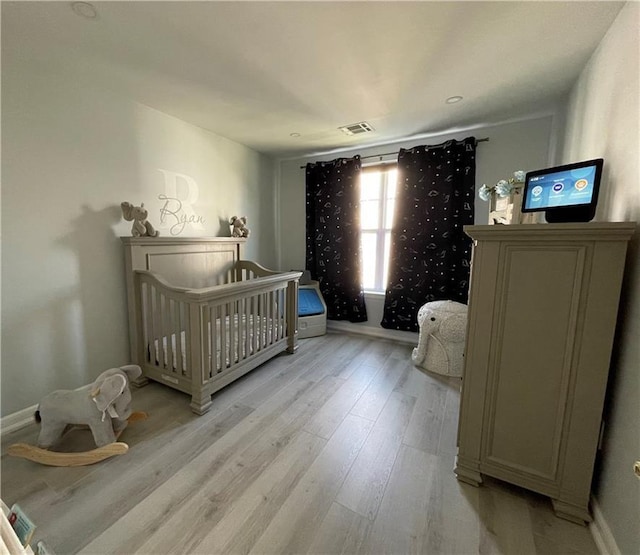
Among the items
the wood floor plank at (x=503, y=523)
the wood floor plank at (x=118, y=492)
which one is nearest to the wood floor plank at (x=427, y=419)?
the wood floor plank at (x=503, y=523)

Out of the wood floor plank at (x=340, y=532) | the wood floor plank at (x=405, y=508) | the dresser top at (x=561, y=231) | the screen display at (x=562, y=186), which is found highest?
the screen display at (x=562, y=186)

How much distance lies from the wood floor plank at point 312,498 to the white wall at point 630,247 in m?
1.05

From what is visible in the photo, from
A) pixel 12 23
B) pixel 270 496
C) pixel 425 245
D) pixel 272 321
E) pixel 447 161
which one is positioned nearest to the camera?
pixel 270 496

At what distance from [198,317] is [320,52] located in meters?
1.76

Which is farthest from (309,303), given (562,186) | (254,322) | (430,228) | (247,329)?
(562,186)

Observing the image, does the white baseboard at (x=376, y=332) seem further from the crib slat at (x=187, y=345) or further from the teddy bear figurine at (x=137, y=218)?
the teddy bear figurine at (x=137, y=218)

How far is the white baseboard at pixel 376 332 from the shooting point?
10.6 ft

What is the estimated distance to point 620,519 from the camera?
101 centimetres

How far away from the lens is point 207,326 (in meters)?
1.88

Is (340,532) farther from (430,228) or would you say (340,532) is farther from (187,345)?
(430,228)

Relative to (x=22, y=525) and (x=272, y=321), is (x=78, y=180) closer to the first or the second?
(x=272, y=321)

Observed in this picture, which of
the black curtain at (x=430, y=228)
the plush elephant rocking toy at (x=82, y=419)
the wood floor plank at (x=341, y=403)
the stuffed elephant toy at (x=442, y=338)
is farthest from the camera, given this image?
the black curtain at (x=430, y=228)

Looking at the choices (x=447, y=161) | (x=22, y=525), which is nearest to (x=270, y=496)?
(x=22, y=525)

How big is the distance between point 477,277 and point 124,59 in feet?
7.78
